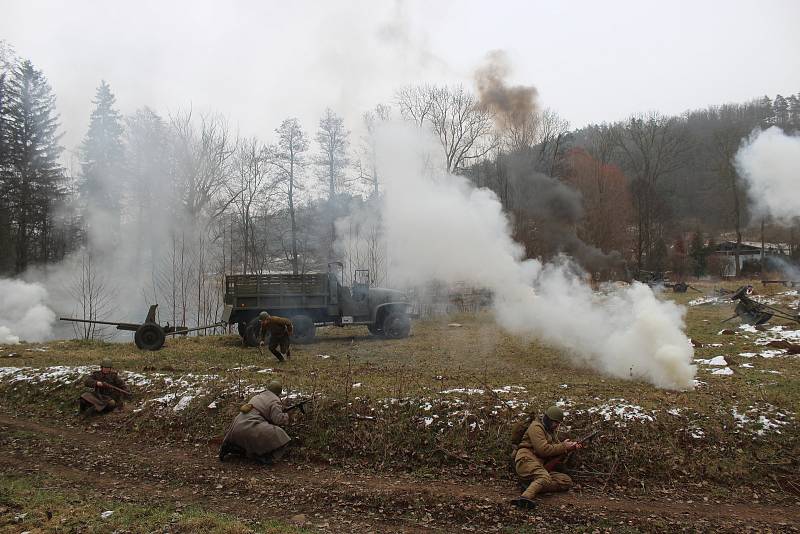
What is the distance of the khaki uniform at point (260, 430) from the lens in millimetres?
8891

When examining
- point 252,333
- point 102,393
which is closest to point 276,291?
point 252,333

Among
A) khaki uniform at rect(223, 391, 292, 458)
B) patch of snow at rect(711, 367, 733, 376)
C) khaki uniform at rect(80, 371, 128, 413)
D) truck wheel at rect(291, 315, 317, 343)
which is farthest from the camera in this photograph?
truck wheel at rect(291, 315, 317, 343)

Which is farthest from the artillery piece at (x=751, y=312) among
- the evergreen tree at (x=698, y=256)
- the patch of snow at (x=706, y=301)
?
the evergreen tree at (x=698, y=256)

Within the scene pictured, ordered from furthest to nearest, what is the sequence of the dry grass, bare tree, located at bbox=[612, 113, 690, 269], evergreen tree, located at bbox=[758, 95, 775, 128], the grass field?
bare tree, located at bbox=[612, 113, 690, 269]
evergreen tree, located at bbox=[758, 95, 775, 128]
the dry grass
the grass field

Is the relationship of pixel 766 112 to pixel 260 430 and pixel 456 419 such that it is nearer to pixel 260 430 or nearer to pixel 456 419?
pixel 456 419

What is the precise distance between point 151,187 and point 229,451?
27462mm

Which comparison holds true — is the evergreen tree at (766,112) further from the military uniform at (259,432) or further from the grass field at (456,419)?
the military uniform at (259,432)

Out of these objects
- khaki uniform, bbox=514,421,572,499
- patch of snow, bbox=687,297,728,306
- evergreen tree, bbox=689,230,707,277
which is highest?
evergreen tree, bbox=689,230,707,277

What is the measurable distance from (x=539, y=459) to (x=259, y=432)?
4716 millimetres

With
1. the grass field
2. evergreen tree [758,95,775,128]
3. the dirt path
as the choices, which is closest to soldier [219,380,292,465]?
the dirt path

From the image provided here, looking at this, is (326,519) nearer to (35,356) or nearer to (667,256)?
(35,356)

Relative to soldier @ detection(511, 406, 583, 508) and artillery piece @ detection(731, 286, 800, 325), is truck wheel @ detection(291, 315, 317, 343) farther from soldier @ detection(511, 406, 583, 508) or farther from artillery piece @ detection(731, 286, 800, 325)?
artillery piece @ detection(731, 286, 800, 325)

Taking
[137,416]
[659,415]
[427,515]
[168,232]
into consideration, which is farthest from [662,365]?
[168,232]

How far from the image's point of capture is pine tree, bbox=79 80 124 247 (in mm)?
31172
